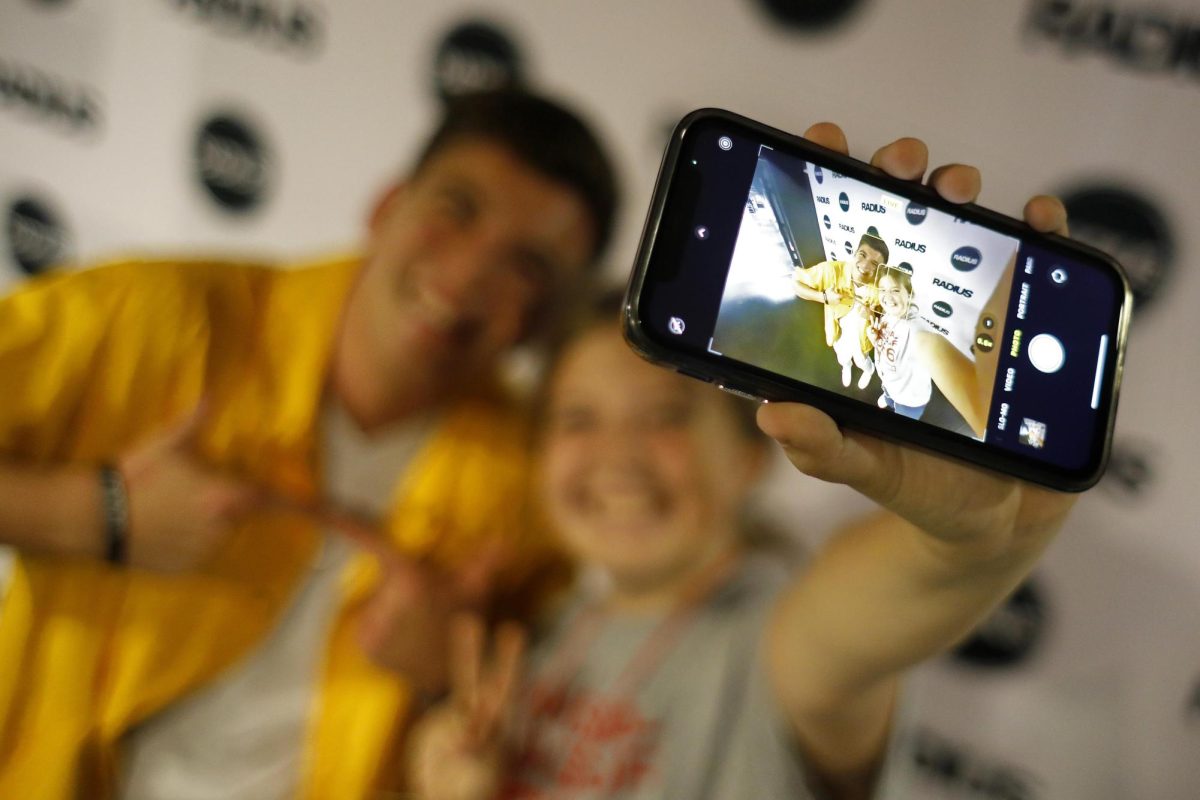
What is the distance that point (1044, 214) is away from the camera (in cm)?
48

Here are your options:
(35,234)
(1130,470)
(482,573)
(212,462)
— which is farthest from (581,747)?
(35,234)

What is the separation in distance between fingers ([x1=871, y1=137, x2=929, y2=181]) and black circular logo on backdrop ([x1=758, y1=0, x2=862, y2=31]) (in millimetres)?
371

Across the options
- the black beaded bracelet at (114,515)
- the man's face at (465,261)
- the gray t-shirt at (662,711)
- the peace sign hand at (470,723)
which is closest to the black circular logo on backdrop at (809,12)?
the man's face at (465,261)

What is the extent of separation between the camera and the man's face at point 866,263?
0.46 m

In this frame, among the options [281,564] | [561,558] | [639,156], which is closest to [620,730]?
[561,558]

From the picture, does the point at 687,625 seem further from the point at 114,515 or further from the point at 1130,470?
the point at 114,515

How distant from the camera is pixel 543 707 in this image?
75cm

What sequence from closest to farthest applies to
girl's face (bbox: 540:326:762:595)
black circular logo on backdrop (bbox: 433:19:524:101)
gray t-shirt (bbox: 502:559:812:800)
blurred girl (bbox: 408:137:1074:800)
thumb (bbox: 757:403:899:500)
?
thumb (bbox: 757:403:899:500)
blurred girl (bbox: 408:137:1074:800)
gray t-shirt (bbox: 502:559:812:800)
girl's face (bbox: 540:326:762:595)
black circular logo on backdrop (bbox: 433:19:524:101)

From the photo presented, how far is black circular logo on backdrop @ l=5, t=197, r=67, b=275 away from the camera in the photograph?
2.97 ft

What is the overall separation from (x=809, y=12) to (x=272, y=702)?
80 cm

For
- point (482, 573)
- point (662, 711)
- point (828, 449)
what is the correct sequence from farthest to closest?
point (482, 573)
point (662, 711)
point (828, 449)

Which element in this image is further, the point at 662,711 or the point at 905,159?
the point at 662,711

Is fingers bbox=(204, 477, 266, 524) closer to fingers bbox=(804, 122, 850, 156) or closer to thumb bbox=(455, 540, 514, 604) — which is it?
thumb bbox=(455, 540, 514, 604)

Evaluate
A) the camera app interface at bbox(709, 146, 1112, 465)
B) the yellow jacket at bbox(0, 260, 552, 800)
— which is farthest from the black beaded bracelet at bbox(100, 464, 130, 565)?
the camera app interface at bbox(709, 146, 1112, 465)
